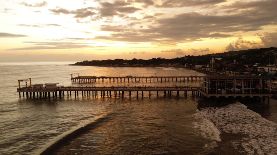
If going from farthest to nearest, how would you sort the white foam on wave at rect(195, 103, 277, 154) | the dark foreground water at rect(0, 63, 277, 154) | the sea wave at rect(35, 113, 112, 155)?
the sea wave at rect(35, 113, 112, 155) → the dark foreground water at rect(0, 63, 277, 154) → the white foam on wave at rect(195, 103, 277, 154)

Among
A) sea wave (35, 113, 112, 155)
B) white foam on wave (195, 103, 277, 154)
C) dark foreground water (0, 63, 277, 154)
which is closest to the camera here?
white foam on wave (195, 103, 277, 154)

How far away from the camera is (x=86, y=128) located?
35406 millimetres

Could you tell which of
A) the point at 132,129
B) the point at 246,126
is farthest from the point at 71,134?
the point at 246,126

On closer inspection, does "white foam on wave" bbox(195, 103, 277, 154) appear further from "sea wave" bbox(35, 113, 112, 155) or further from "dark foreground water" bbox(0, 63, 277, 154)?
"sea wave" bbox(35, 113, 112, 155)

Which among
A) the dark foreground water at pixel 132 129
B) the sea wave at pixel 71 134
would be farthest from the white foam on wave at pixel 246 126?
the sea wave at pixel 71 134

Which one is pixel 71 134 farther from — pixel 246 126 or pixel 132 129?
pixel 246 126

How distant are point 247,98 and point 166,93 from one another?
20308 millimetres

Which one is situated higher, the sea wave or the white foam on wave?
the white foam on wave

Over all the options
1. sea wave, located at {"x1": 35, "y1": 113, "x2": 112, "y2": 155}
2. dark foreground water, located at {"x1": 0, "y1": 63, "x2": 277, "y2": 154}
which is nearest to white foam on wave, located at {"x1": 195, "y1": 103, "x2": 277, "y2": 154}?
dark foreground water, located at {"x1": 0, "y1": 63, "x2": 277, "y2": 154}

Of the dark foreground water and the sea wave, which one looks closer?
the dark foreground water

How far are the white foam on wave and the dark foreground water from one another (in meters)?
0.07

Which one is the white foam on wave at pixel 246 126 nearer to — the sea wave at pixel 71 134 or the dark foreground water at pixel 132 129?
the dark foreground water at pixel 132 129

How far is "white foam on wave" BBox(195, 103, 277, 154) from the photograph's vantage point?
2577cm

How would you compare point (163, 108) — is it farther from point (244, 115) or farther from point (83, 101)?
point (83, 101)
